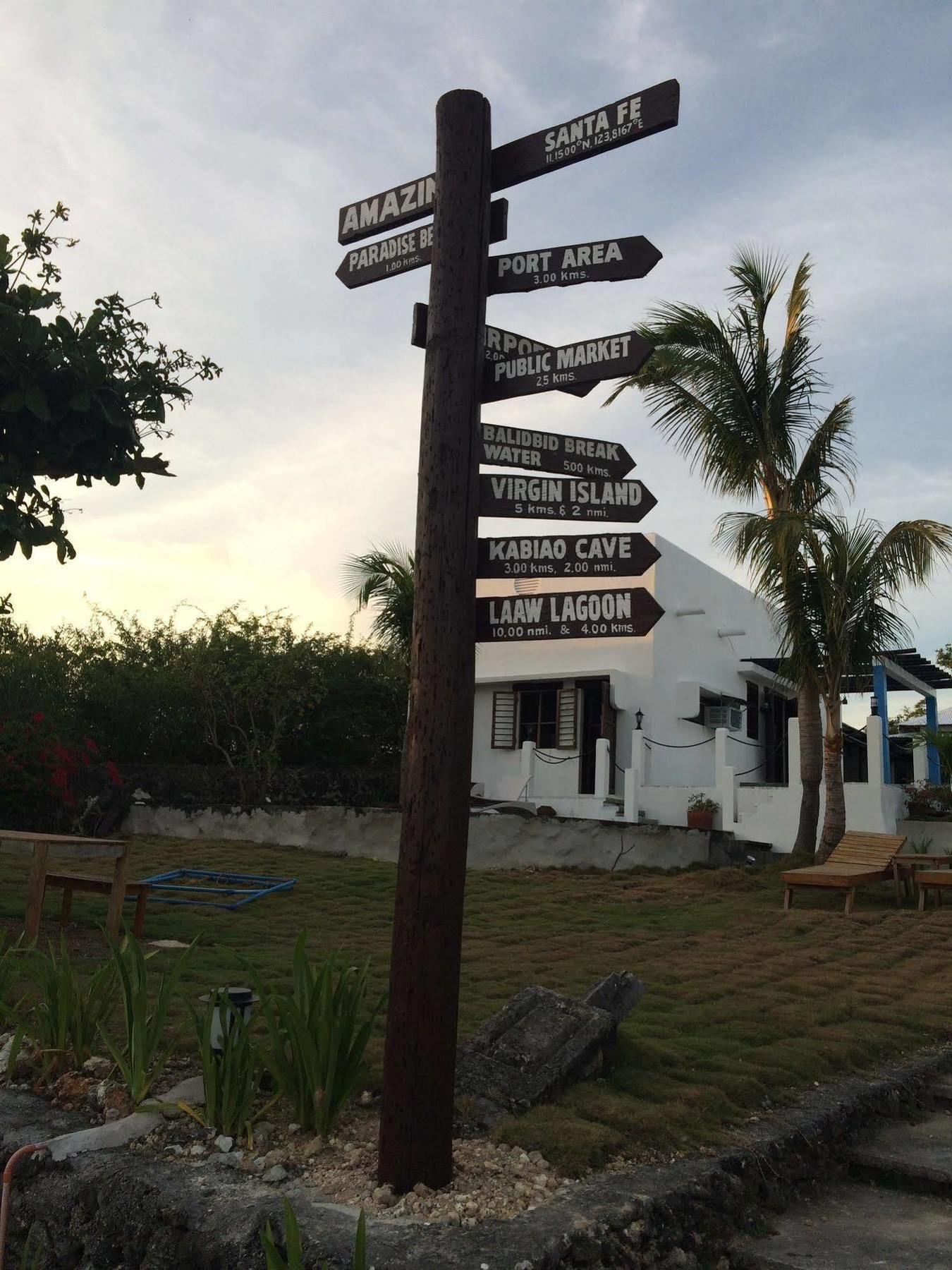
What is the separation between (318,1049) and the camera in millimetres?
3523

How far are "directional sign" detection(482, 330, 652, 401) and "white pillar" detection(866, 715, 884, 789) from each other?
12.4 meters

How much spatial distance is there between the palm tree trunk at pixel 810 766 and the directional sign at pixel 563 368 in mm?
10477

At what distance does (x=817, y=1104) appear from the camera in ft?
13.9

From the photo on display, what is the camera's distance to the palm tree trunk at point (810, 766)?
13688 millimetres

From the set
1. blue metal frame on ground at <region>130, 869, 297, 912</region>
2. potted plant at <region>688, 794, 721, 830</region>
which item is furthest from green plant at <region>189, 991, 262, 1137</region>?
potted plant at <region>688, 794, 721, 830</region>

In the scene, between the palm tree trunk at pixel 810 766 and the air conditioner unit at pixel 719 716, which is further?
the air conditioner unit at pixel 719 716

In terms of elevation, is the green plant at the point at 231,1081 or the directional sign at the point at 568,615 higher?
the directional sign at the point at 568,615

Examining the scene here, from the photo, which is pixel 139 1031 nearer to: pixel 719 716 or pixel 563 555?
pixel 563 555

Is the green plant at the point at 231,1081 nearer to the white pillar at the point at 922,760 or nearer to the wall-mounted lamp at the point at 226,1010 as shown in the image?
the wall-mounted lamp at the point at 226,1010

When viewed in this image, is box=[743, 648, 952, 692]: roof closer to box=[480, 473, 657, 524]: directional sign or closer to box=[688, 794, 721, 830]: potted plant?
box=[688, 794, 721, 830]: potted plant

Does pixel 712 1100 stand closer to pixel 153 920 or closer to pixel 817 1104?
pixel 817 1104

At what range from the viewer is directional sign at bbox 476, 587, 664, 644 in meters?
3.77

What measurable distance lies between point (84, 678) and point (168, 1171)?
1777 cm

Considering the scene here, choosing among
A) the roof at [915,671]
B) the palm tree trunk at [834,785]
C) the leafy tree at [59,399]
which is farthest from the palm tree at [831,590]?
the leafy tree at [59,399]
